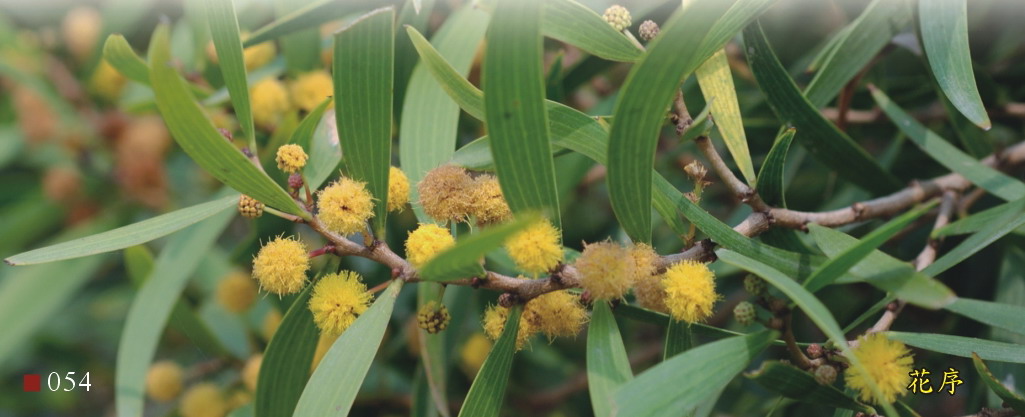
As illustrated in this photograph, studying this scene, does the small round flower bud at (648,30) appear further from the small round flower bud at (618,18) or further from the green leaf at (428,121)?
the green leaf at (428,121)

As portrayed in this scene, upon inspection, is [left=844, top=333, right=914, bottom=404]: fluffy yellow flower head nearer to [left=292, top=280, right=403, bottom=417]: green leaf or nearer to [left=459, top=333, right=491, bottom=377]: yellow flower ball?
[left=292, top=280, right=403, bottom=417]: green leaf

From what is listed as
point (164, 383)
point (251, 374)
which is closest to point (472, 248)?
point (251, 374)

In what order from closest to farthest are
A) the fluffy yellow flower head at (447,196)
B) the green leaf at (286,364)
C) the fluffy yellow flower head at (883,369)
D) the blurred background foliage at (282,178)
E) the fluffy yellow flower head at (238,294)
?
the fluffy yellow flower head at (883,369) → the fluffy yellow flower head at (447,196) → the green leaf at (286,364) → the blurred background foliage at (282,178) → the fluffy yellow flower head at (238,294)

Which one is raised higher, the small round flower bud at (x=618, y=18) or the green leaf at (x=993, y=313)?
the small round flower bud at (x=618, y=18)

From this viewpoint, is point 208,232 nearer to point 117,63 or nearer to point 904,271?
point 117,63

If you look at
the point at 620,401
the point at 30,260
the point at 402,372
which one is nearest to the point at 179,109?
the point at 30,260

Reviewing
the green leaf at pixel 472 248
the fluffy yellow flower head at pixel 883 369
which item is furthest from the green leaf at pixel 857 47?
the green leaf at pixel 472 248

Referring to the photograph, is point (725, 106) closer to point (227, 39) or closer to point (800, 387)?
point (800, 387)
